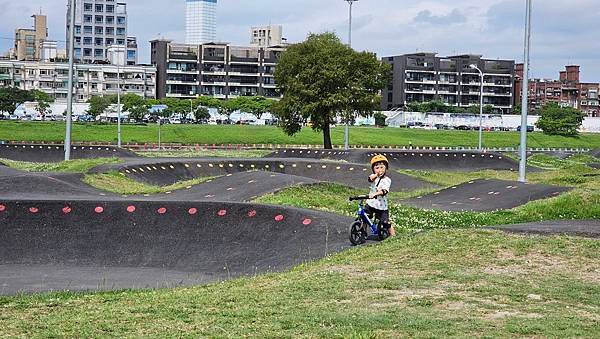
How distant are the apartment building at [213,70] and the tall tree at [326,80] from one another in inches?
2632

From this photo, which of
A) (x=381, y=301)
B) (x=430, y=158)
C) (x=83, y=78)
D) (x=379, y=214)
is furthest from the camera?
(x=83, y=78)

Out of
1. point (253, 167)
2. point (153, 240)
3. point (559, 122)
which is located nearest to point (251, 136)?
point (559, 122)

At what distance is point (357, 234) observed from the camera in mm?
15633

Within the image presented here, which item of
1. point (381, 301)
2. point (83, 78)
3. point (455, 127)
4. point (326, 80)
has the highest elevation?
point (83, 78)

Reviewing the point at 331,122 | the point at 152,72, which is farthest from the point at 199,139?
the point at 152,72

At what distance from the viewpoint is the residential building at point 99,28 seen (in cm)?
17762

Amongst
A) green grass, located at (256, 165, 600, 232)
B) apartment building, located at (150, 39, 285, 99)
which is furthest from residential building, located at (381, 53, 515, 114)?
green grass, located at (256, 165, 600, 232)

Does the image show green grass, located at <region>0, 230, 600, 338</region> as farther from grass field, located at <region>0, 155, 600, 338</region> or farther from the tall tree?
the tall tree

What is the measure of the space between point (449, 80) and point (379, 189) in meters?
128

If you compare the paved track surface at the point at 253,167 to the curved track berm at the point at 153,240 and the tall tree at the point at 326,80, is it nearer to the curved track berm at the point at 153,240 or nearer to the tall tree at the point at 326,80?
the curved track berm at the point at 153,240

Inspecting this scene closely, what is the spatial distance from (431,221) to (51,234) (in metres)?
8.42

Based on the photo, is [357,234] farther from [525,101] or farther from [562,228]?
[525,101]

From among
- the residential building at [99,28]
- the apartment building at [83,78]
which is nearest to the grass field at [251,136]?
the apartment building at [83,78]

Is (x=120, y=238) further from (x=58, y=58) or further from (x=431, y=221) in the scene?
(x=58, y=58)
